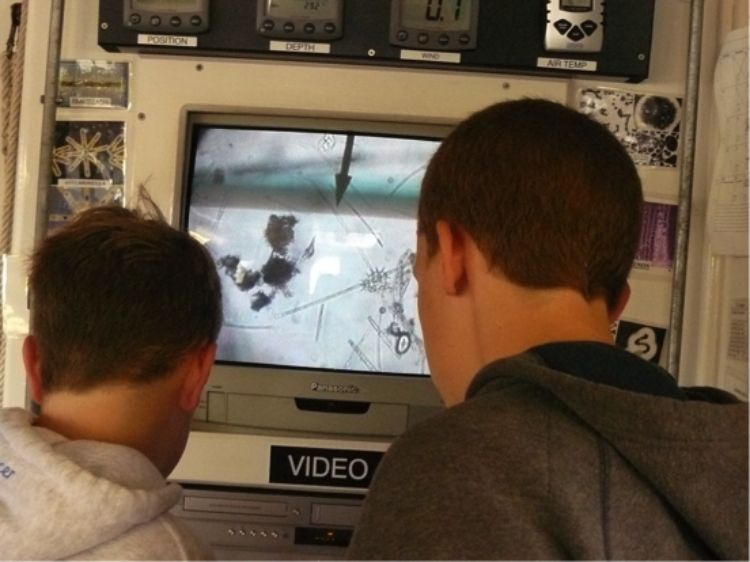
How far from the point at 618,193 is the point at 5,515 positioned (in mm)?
727

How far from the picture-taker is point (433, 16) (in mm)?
1631

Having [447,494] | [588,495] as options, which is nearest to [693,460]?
[588,495]

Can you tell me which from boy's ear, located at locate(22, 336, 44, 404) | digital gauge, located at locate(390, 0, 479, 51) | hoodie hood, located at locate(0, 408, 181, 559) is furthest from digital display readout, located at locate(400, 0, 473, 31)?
hoodie hood, located at locate(0, 408, 181, 559)

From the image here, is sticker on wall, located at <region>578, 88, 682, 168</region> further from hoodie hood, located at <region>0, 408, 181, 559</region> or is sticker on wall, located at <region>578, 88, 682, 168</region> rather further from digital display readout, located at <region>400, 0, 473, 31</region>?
hoodie hood, located at <region>0, 408, 181, 559</region>

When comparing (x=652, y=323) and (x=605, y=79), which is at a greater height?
(x=605, y=79)

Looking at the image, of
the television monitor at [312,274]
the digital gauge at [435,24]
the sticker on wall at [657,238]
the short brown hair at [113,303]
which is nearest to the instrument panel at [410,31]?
the digital gauge at [435,24]

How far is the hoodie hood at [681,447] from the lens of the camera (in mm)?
708

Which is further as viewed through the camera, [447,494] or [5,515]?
[5,515]

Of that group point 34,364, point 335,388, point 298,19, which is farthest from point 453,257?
point 298,19

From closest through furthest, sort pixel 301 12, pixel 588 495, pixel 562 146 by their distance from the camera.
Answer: pixel 588 495 → pixel 562 146 → pixel 301 12

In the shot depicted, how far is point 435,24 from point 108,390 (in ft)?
2.98

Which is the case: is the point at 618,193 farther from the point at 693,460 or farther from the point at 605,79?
the point at 605,79

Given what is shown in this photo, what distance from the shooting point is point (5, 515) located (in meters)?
0.98

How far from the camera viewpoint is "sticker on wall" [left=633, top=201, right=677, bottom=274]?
1.71 m
